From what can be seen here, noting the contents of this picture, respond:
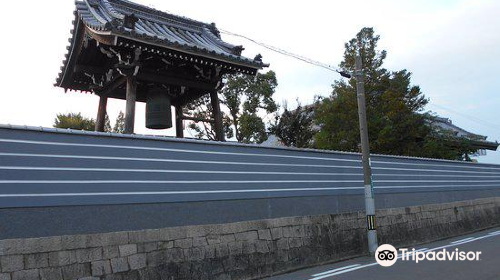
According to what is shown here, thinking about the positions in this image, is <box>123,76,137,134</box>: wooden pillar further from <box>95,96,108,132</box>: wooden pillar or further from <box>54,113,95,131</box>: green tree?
<box>54,113,95,131</box>: green tree

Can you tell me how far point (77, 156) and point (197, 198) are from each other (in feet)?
8.53

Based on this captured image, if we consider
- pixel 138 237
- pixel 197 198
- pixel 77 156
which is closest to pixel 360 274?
pixel 197 198

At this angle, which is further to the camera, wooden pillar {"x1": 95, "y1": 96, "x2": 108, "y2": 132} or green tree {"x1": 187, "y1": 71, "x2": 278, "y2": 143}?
green tree {"x1": 187, "y1": 71, "x2": 278, "y2": 143}

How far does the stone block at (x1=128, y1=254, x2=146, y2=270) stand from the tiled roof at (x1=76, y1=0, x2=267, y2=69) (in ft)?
14.7

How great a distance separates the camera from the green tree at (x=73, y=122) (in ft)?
84.7

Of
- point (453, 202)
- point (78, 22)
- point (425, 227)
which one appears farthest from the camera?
point (453, 202)

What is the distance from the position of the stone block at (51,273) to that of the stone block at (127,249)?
3.48 feet

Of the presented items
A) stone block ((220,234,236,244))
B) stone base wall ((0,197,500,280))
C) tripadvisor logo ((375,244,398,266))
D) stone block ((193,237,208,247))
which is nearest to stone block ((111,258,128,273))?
stone base wall ((0,197,500,280))

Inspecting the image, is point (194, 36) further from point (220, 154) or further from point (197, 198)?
point (197, 198)

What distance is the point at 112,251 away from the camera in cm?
727

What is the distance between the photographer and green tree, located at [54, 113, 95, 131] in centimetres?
2583

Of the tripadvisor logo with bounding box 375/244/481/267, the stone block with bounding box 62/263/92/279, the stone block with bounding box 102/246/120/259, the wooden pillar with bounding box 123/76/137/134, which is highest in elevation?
the wooden pillar with bounding box 123/76/137/134

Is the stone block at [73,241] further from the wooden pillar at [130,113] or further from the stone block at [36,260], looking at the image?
the wooden pillar at [130,113]

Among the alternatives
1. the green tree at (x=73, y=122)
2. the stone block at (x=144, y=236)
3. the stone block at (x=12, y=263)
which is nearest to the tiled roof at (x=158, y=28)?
the stone block at (x=144, y=236)
